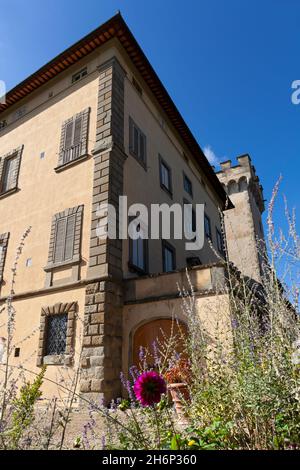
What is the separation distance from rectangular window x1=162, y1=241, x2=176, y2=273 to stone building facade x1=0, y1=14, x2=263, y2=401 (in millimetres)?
43

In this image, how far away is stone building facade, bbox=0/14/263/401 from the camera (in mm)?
7984

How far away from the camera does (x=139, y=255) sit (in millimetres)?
10242

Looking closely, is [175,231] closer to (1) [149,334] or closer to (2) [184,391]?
(1) [149,334]

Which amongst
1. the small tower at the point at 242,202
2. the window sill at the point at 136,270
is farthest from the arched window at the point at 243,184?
the window sill at the point at 136,270

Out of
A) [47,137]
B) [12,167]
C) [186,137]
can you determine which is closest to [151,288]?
[47,137]

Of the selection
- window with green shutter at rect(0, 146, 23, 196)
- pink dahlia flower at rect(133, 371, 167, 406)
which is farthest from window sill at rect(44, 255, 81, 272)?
pink dahlia flower at rect(133, 371, 167, 406)

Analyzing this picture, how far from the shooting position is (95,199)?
922cm

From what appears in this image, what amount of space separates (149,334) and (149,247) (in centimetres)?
279

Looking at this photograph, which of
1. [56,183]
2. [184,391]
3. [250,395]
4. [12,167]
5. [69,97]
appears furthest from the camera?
[12,167]

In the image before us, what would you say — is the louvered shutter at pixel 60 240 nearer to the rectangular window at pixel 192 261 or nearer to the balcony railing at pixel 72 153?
the balcony railing at pixel 72 153

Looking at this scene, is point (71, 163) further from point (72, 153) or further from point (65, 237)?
point (65, 237)

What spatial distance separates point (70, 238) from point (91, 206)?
1110mm

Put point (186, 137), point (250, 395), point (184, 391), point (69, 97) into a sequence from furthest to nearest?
point (186, 137)
point (69, 97)
point (184, 391)
point (250, 395)

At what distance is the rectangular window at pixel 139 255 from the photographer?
31.7 feet
